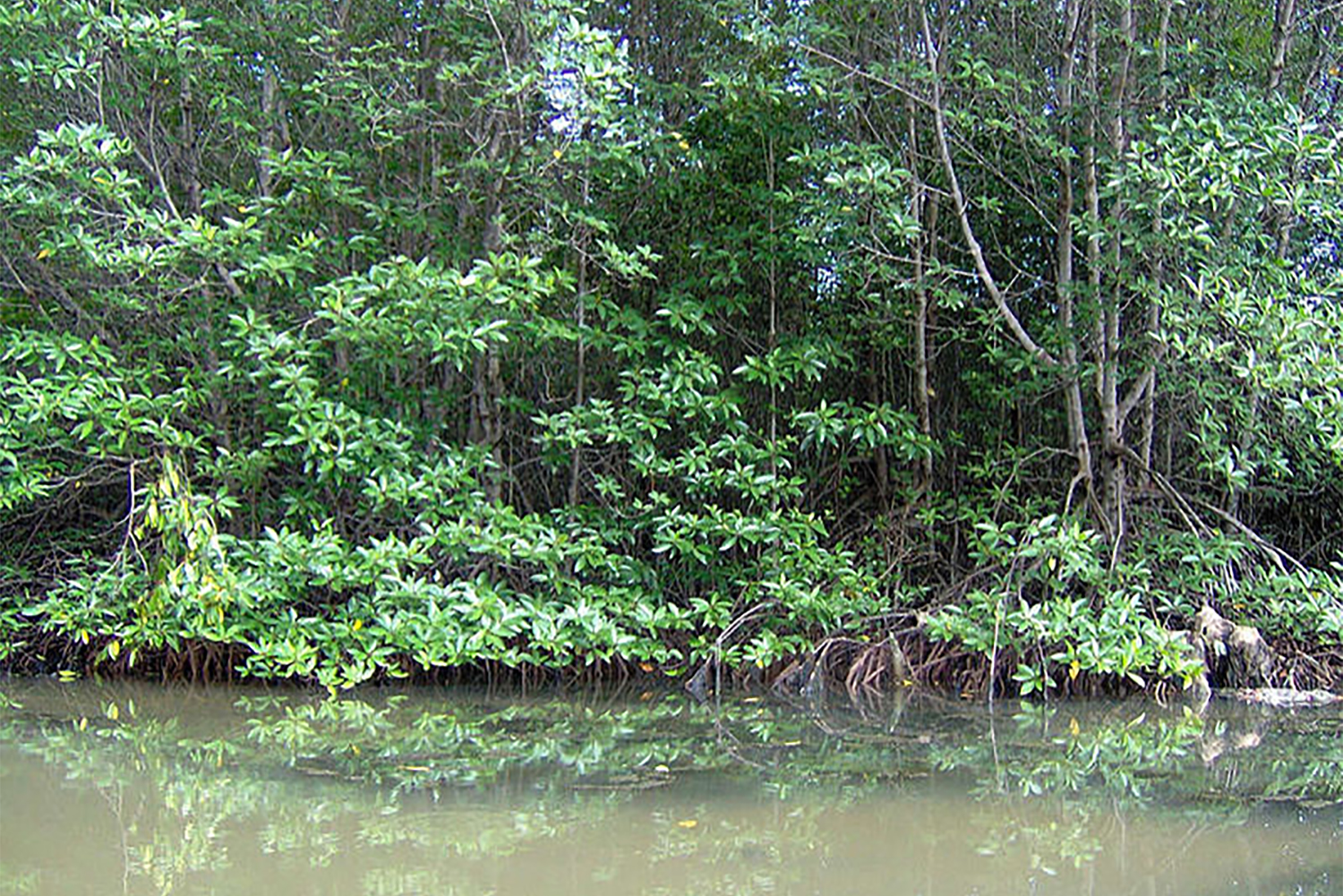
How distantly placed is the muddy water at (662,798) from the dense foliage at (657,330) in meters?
0.49

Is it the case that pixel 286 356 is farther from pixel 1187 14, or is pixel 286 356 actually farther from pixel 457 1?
pixel 1187 14

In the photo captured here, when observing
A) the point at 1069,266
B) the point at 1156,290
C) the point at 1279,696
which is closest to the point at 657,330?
the point at 1069,266

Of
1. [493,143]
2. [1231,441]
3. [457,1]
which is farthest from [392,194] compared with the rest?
[1231,441]

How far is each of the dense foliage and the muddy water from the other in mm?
489

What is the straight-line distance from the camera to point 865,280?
22.7 feet

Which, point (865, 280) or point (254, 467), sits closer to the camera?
point (254, 467)

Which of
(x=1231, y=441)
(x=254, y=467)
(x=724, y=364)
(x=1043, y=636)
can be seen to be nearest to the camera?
(x=1043, y=636)

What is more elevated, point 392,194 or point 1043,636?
point 392,194

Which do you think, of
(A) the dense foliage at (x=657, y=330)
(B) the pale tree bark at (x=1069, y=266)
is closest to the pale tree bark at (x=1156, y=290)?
(A) the dense foliage at (x=657, y=330)

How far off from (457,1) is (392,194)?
4.27 ft

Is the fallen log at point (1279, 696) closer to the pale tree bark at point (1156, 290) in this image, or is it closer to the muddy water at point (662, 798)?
the muddy water at point (662, 798)

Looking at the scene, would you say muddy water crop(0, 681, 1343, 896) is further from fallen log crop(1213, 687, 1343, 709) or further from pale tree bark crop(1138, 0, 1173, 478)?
pale tree bark crop(1138, 0, 1173, 478)

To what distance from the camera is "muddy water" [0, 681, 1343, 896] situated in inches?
128

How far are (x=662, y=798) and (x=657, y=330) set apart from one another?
3339 millimetres
